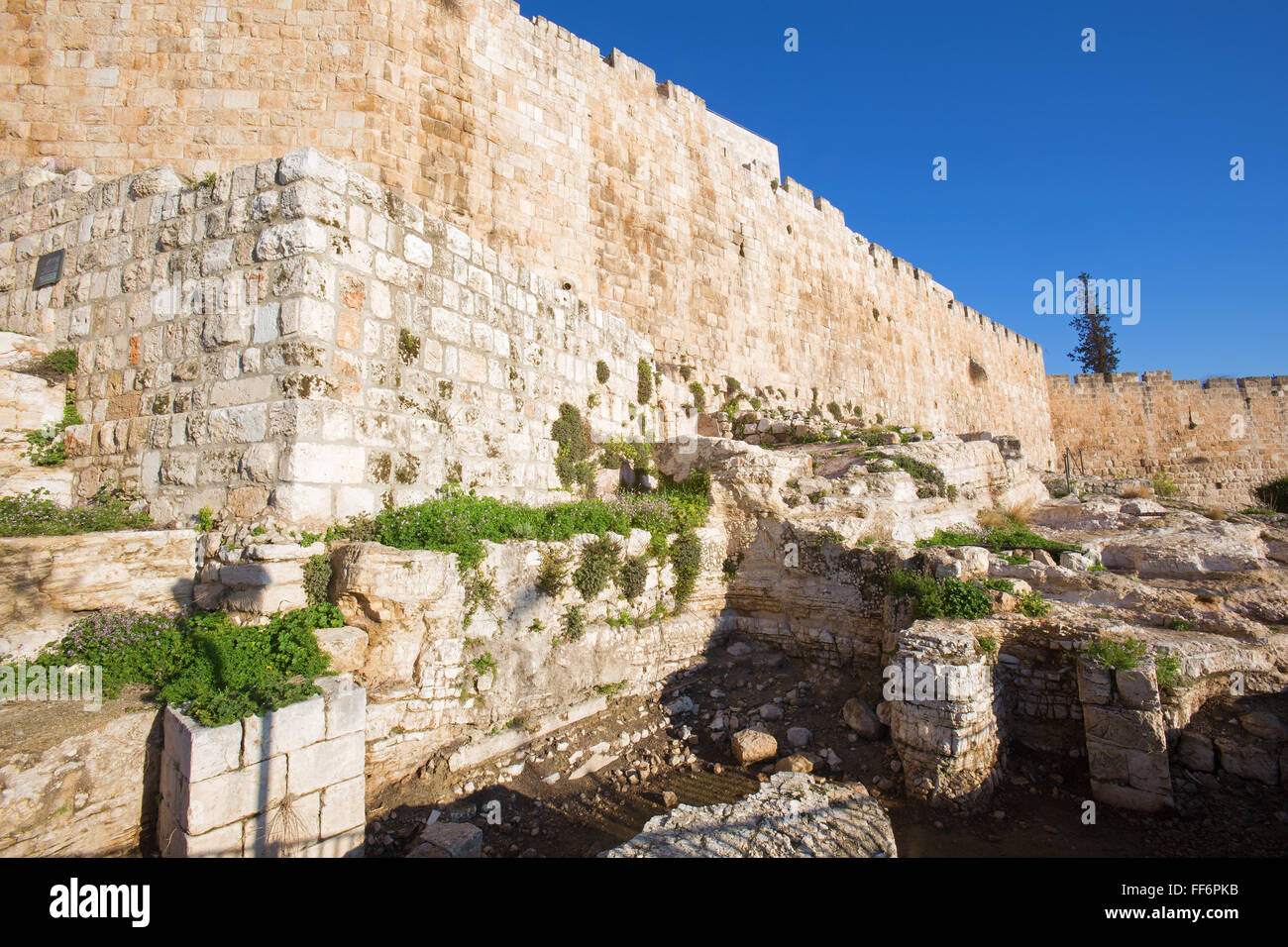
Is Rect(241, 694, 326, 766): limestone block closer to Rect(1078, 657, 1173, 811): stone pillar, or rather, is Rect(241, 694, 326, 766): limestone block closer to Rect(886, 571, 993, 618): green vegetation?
Rect(886, 571, 993, 618): green vegetation

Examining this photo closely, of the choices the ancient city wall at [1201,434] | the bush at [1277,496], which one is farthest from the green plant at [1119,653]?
the ancient city wall at [1201,434]

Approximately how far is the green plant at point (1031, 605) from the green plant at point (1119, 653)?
2.05 feet

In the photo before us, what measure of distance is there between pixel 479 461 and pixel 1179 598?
7.36 metres

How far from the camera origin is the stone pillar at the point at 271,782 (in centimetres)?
333

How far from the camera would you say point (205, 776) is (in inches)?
131

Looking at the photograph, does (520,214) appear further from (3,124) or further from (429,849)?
(429,849)

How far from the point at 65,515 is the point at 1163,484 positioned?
3162cm

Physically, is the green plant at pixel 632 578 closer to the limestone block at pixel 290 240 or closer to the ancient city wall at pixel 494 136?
the limestone block at pixel 290 240

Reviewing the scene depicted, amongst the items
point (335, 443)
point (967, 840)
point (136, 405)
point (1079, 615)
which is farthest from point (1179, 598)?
point (136, 405)

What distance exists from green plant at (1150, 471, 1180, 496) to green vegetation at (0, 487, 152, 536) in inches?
1084

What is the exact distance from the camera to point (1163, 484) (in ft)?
78.9

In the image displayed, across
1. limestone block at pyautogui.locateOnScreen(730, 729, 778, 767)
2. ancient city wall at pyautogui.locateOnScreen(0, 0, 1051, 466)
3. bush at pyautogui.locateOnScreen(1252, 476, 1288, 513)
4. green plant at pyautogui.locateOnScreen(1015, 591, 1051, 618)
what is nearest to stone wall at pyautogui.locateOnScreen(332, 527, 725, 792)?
limestone block at pyautogui.locateOnScreen(730, 729, 778, 767)

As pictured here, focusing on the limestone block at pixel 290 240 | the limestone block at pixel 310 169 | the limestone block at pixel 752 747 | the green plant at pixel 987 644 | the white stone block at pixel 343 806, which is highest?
the limestone block at pixel 310 169

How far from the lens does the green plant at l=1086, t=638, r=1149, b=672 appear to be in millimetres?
5016
